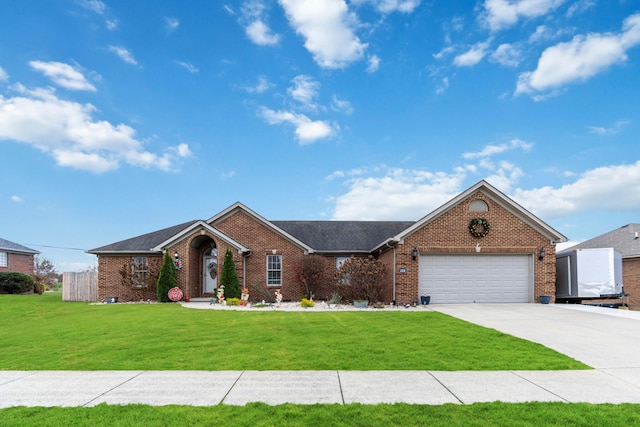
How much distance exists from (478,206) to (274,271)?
11.1m

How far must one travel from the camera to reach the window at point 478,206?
1773 centimetres

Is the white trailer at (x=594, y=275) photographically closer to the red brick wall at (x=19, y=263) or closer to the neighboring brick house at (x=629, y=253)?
the neighboring brick house at (x=629, y=253)

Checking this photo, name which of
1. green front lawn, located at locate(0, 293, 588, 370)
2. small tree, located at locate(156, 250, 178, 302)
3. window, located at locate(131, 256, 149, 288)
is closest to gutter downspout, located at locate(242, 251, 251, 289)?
small tree, located at locate(156, 250, 178, 302)

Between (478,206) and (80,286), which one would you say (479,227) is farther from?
(80,286)

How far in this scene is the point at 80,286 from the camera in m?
21.9

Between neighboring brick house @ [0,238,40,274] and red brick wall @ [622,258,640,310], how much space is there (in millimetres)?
47091

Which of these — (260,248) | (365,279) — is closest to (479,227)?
(365,279)

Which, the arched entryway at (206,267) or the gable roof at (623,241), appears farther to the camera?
the gable roof at (623,241)

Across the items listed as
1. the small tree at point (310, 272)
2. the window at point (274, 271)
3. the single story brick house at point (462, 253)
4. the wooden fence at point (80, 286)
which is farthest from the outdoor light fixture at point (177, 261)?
the small tree at point (310, 272)

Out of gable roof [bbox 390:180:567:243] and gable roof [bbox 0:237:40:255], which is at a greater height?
gable roof [bbox 390:180:567:243]

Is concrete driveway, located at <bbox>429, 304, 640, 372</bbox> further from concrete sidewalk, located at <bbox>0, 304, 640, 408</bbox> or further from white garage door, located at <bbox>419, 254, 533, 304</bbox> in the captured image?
white garage door, located at <bbox>419, 254, 533, 304</bbox>

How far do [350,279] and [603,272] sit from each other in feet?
40.8

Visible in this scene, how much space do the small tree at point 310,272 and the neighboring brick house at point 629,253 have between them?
19.0 m

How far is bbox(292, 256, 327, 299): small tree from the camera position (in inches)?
789
